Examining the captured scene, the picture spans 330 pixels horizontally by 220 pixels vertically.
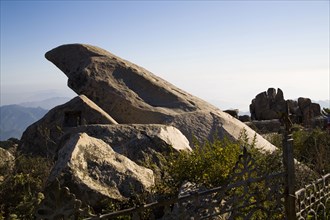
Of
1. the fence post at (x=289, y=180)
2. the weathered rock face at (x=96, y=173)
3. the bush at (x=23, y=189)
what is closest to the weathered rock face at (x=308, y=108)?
the bush at (x=23, y=189)

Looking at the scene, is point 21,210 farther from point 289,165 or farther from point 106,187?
point 289,165

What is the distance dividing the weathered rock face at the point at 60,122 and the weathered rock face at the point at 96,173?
2.96m

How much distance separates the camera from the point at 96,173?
495cm

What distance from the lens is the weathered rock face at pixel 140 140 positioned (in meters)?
6.18

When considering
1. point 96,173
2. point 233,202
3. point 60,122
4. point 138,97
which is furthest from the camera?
point 138,97

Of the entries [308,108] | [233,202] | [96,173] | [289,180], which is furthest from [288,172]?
[308,108]

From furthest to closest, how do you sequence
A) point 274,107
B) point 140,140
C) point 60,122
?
1. point 274,107
2. point 60,122
3. point 140,140

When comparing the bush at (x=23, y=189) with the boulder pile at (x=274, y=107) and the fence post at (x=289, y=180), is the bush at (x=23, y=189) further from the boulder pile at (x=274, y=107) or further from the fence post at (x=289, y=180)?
the boulder pile at (x=274, y=107)

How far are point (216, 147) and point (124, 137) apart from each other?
1.79 m

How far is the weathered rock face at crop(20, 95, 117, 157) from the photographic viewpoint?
318 inches

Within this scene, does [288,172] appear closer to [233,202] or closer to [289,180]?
[289,180]

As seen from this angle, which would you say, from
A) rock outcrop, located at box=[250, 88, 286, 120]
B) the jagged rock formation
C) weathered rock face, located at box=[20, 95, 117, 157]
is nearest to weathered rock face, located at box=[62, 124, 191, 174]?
weathered rock face, located at box=[20, 95, 117, 157]

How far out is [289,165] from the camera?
143 inches

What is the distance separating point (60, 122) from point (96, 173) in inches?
157
